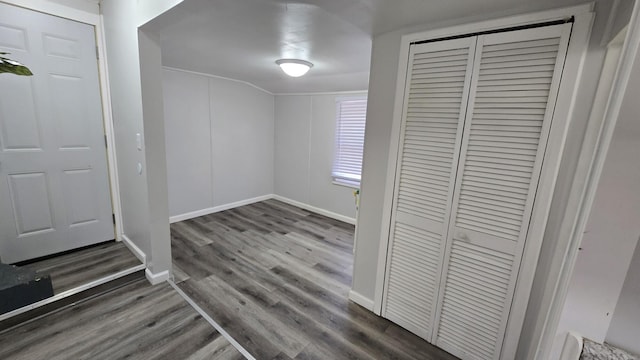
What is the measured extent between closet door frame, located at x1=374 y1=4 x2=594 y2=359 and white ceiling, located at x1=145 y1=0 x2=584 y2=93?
5cm

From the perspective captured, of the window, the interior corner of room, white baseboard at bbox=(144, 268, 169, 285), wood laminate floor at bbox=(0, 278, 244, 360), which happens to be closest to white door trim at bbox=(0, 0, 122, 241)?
the interior corner of room

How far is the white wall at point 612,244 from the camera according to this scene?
1.62 ft

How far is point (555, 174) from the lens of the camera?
1.29 meters

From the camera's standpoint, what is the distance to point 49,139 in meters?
2.47

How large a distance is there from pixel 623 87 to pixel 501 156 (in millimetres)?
1043

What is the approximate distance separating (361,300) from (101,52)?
347 centimetres

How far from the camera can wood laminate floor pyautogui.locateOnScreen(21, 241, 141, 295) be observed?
2.29 meters

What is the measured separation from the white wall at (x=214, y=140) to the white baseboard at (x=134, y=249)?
2.94 feet

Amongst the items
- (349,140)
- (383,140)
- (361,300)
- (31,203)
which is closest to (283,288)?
(361,300)

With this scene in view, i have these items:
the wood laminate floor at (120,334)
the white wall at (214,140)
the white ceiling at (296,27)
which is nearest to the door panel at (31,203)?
the wood laminate floor at (120,334)

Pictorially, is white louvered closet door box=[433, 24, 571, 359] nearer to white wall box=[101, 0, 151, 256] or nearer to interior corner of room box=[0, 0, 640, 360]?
interior corner of room box=[0, 0, 640, 360]

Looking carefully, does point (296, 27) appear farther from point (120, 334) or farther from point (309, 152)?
point (309, 152)

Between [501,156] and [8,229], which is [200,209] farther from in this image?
[501,156]

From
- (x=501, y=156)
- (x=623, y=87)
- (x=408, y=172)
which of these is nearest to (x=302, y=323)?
(x=408, y=172)
